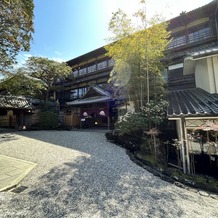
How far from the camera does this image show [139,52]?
7645 millimetres

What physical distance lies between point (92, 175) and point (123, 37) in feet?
22.5

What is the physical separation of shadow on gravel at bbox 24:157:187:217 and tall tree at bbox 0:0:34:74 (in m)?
6.43

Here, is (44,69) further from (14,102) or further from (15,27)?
(15,27)

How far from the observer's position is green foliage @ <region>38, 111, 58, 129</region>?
1475 centimetres

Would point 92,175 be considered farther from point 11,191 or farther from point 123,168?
point 11,191

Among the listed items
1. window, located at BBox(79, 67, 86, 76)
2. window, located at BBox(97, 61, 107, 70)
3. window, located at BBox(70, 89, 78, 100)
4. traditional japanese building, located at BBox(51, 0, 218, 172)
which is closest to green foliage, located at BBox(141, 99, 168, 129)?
traditional japanese building, located at BBox(51, 0, 218, 172)

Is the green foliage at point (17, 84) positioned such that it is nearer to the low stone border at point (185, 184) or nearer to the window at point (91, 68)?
the window at point (91, 68)

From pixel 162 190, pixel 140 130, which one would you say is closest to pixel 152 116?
pixel 140 130

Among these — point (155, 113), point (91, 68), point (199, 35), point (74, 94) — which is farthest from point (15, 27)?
point (74, 94)

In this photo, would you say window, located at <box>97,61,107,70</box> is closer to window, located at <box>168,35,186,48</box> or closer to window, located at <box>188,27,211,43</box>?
window, located at <box>168,35,186,48</box>

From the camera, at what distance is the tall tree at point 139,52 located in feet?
24.6

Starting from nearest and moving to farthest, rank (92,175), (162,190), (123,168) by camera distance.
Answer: (162,190)
(92,175)
(123,168)

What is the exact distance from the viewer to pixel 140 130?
7.17 metres

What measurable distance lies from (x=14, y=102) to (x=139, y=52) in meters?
12.9
